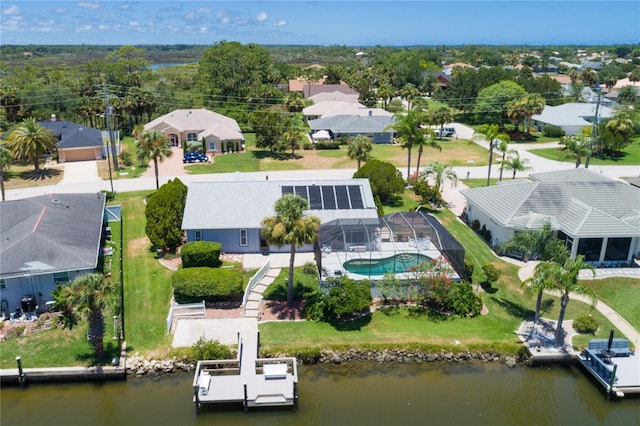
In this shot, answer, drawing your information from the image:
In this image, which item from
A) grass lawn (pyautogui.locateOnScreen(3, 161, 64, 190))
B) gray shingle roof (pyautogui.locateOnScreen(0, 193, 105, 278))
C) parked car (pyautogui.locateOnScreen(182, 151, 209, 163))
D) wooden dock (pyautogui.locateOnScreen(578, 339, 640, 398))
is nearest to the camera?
wooden dock (pyautogui.locateOnScreen(578, 339, 640, 398))

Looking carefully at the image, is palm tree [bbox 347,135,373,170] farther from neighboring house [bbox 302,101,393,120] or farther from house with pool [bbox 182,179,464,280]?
neighboring house [bbox 302,101,393,120]

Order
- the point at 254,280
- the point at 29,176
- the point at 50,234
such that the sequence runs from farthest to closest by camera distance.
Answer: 1. the point at 29,176
2. the point at 50,234
3. the point at 254,280

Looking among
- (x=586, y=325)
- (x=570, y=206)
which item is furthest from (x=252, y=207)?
(x=570, y=206)

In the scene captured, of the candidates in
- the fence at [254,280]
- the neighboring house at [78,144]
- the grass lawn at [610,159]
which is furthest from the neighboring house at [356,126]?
the fence at [254,280]

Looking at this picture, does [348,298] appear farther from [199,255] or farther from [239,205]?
[239,205]

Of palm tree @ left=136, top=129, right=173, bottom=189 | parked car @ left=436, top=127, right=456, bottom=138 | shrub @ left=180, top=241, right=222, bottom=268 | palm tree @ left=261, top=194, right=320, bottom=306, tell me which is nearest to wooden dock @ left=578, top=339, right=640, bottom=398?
palm tree @ left=261, top=194, right=320, bottom=306

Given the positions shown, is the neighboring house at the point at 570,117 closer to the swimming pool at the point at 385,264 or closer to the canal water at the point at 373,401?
the swimming pool at the point at 385,264

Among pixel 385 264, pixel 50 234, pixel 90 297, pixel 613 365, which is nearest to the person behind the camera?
pixel 90 297
